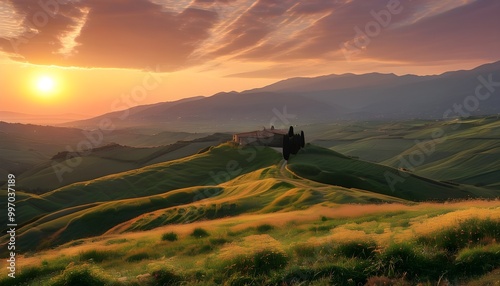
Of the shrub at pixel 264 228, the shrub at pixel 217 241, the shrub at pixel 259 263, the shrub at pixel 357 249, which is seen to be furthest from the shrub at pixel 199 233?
the shrub at pixel 357 249

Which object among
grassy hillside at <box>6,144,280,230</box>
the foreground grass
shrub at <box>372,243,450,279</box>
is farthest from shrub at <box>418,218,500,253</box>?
grassy hillside at <box>6,144,280,230</box>

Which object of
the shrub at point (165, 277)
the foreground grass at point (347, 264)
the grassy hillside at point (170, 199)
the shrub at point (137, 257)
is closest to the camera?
the foreground grass at point (347, 264)

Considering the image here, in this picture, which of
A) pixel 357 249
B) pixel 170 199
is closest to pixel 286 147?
pixel 170 199

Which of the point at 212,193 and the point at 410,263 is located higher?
the point at 410,263

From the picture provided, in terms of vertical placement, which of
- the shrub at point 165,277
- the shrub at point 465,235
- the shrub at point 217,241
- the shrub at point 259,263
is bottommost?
the shrub at point 217,241

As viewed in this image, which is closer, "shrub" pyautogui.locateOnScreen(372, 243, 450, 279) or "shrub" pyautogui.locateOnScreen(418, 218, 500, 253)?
"shrub" pyautogui.locateOnScreen(372, 243, 450, 279)

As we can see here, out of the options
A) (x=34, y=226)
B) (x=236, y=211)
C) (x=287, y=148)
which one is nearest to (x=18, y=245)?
(x=34, y=226)

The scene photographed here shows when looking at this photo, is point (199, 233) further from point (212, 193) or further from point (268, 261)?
point (212, 193)

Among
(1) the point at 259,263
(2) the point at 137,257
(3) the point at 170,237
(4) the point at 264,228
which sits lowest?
(3) the point at 170,237

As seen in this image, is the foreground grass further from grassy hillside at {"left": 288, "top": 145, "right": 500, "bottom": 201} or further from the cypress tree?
the cypress tree

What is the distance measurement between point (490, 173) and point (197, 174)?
14153cm

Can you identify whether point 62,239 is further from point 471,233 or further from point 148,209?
point 471,233

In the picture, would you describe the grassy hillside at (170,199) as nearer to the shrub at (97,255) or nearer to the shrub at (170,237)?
the shrub at (170,237)

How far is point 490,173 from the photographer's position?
175750mm
